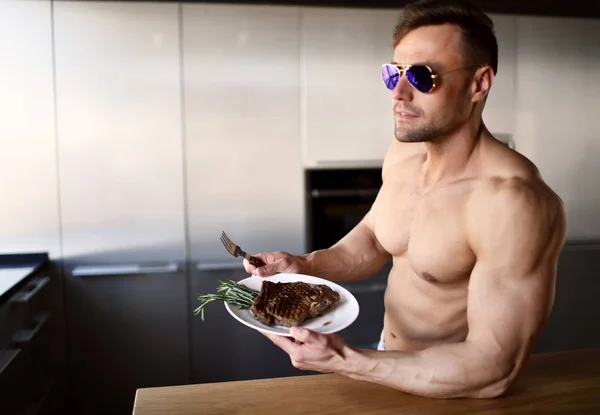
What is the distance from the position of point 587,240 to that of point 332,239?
153 cm

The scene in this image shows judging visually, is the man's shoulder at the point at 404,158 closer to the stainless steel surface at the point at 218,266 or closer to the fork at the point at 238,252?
the fork at the point at 238,252

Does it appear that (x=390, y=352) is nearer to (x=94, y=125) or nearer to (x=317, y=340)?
(x=317, y=340)

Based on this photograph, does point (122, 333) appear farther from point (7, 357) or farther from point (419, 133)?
point (419, 133)

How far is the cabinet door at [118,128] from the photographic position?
263 centimetres

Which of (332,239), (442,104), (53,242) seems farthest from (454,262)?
(53,242)

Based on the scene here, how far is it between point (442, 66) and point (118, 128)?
1.86m

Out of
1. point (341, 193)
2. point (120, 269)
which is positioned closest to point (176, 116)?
point (120, 269)

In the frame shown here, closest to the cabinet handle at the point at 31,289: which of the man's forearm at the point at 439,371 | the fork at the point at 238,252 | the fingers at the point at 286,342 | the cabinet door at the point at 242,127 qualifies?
the cabinet door at the point at 242,127

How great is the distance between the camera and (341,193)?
9.69ft

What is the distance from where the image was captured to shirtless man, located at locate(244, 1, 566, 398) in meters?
1.13

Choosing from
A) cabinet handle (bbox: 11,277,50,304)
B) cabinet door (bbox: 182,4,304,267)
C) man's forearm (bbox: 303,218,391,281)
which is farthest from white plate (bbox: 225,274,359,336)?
cabinet door (bbox: 182,4,304,267)

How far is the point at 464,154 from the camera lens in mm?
1345

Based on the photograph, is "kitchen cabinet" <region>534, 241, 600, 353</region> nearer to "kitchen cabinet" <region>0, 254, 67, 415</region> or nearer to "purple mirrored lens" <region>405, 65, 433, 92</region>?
"purple mirrored lens" <region>405, 65, 433, 92</region>

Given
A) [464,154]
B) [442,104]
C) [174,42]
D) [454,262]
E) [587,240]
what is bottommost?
[587,240]
